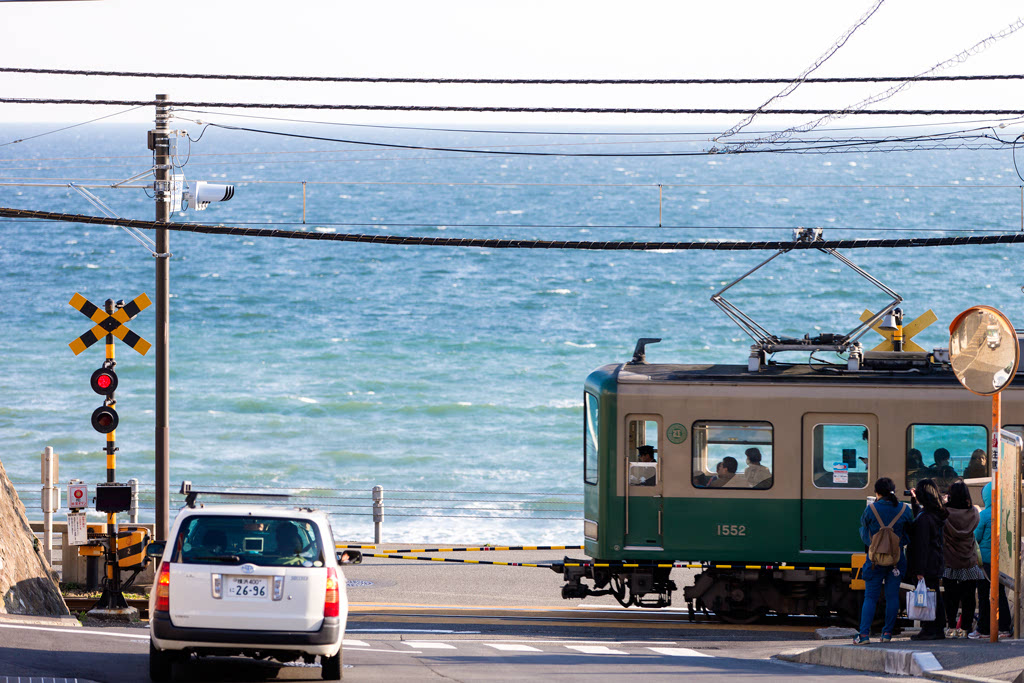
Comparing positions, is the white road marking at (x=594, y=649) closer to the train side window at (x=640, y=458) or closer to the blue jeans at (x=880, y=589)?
the blue jeans at (x=880, y=589)

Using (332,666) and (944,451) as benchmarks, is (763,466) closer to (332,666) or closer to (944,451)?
(944,451)

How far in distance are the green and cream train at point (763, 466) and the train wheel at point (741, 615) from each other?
1 cm

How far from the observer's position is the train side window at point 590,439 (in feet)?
50.3

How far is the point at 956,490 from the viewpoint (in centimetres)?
1210

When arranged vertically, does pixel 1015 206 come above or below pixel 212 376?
above

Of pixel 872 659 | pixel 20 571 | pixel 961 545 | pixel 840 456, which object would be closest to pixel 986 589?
pixel 961 545

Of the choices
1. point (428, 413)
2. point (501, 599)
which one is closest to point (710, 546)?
point (501, 599)

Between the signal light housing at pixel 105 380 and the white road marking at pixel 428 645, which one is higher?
the signal light housing at pixel 105 380

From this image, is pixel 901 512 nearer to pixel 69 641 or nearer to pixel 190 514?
pixel 190 514

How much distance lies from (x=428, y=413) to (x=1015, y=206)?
52017 mm

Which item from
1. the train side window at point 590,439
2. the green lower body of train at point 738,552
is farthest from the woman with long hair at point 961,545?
the train side window at point 590,439

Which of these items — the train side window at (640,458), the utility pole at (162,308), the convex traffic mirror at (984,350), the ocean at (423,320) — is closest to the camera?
the convex traffic mirror at (984,350)

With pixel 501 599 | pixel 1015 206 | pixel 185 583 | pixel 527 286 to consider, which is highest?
pixel 1015 206

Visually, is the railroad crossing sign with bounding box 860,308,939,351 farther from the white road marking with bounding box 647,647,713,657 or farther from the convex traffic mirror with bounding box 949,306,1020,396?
the convex traffic mirror with bounding box 949,306,1020,396
